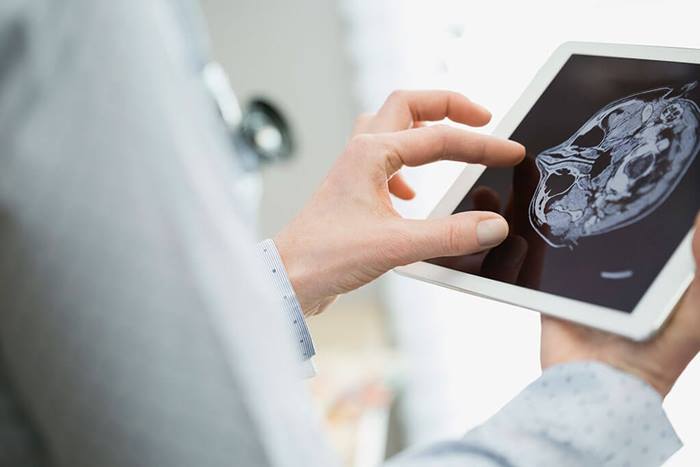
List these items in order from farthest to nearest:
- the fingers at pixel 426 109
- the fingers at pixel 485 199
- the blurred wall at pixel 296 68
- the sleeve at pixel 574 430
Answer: the blurred wall at pixel 296 68 → the fingers at pixel 426 109 → the fingers at pixel 485 199 → the sleeve at pixel 574 430

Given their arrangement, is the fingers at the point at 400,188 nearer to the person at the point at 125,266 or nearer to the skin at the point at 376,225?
the skin at the point at 376,225

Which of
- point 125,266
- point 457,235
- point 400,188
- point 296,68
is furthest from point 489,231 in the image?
point 296,68

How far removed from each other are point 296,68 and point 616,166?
1.73 meters

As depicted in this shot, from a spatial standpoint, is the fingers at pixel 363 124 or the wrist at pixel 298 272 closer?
the wrist at pixel 298 272

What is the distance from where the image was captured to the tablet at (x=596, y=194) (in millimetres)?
562

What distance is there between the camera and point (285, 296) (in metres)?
0.75

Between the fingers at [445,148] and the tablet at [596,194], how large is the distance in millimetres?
14

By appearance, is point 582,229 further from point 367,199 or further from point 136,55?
point 136,55

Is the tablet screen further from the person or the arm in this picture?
the person

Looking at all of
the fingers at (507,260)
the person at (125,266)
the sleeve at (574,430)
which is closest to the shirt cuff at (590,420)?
the sleeve at (574,430)

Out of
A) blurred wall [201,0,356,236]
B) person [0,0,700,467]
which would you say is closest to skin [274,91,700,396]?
person [0,0,700,467]

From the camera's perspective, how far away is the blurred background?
0.97m

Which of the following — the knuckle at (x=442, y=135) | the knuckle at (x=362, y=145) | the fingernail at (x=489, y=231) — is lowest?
the fingernail at (x=489, y=231)

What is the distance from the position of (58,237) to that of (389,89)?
1605 millimetres
